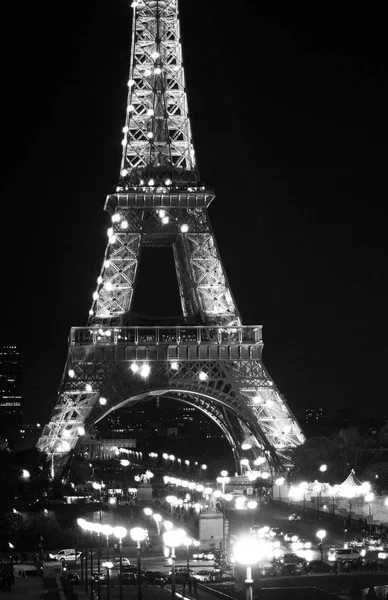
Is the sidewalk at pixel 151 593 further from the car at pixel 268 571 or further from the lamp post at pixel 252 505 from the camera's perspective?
the lamp post at pixel 252 505

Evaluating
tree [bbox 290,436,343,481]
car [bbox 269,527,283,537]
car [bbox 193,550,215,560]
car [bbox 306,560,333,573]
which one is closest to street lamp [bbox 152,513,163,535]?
car [bbox 269,527,283,537]

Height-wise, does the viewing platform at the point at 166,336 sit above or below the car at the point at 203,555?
above

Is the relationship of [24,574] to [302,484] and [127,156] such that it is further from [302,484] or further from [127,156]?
[127,156]

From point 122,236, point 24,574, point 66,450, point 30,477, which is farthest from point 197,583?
point 122,236

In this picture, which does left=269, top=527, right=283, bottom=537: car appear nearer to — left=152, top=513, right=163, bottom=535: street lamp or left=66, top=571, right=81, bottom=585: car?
left=152, top=513, right=163, bottom=535: street lamp

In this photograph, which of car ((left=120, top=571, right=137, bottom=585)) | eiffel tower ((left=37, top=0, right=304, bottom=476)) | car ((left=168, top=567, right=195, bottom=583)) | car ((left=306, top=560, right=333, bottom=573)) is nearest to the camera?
car ((left=168, top=567, right=195, bottom=583))

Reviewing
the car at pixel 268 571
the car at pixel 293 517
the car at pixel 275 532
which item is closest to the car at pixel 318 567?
the car at pixel 268 571
